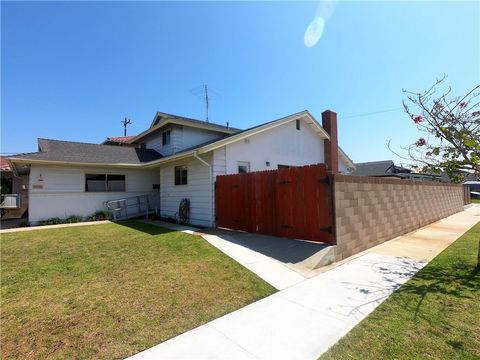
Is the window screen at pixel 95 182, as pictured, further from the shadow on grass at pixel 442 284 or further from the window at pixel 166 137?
the shadow on grass at pixel 442 284

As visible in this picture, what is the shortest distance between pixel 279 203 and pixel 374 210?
2.71 meters

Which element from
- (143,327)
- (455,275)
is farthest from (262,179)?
(143,327)

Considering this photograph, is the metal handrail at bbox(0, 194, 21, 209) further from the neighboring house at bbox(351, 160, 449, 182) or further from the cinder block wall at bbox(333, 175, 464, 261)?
the neighboring house at bbox(351, 160, 449, 182)

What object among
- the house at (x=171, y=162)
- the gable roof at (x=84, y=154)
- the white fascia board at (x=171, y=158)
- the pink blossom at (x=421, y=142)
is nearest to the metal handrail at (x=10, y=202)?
the house at (x=171, y=162)

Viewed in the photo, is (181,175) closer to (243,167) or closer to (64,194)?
(243,167)

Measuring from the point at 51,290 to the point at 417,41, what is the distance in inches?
447

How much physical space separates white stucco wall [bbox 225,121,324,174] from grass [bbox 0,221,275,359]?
4766mm

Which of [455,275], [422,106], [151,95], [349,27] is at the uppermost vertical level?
[151,95]

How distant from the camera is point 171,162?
12758mm

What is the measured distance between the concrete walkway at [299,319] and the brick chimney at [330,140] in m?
9.68

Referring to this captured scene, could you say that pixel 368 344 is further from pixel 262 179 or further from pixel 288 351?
pixel 262 179

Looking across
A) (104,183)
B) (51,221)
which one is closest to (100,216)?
(104,183)

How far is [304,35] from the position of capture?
30.6 ft

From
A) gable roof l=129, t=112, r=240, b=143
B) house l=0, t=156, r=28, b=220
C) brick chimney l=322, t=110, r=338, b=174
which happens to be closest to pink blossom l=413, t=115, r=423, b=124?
brick chimney l=322, t=110, r=338, b=174
